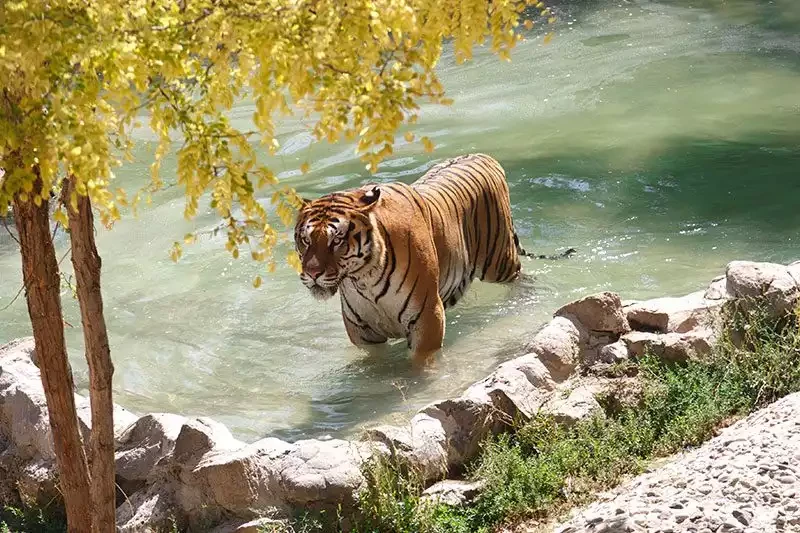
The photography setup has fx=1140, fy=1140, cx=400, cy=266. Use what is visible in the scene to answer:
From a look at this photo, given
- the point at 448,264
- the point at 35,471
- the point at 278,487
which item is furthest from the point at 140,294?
the point at 278,487

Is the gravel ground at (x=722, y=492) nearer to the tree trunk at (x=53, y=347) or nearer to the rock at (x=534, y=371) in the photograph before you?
the rock at (x=534, y=371)

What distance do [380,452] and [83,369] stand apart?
9.21ft

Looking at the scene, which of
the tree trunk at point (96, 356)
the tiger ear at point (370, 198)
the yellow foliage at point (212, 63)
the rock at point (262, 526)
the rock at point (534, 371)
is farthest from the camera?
the tiger ear at point (370, 198)

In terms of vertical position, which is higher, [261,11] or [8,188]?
[261,11]

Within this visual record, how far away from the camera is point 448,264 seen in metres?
6.23

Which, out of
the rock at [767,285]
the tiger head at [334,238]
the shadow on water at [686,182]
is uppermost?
the tiger head at [334,238]

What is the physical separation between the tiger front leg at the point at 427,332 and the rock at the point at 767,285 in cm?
145

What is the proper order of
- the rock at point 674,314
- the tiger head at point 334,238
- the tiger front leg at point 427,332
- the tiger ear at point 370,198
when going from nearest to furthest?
the rock at point 674,314 < the tiger head at point 334,238 < the tiger ear at point 370,198 < the tiger front leg at point 427,332

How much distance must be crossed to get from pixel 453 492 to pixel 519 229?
4.39 m

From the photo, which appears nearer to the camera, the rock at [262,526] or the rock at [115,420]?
the rock at [262,526]

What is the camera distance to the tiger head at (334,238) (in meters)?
5.48

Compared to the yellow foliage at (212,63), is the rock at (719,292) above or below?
below

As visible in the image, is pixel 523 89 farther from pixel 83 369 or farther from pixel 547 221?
pixel 83 369

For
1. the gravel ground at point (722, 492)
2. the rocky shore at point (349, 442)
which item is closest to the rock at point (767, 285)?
the rocky shore at point (349, 442)
